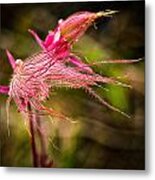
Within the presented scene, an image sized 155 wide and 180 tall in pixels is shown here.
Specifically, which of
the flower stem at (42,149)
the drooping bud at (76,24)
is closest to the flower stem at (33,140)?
the flower stem at (42,149)

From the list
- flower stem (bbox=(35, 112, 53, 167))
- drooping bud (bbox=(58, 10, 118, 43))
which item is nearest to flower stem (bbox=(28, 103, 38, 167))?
flower stem (bbox=(35, 112, 53, 167))

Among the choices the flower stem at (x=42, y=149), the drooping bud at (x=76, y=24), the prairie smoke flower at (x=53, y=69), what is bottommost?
the flower stem at (x=42, y=149)

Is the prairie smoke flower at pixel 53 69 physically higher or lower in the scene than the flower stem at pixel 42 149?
higher

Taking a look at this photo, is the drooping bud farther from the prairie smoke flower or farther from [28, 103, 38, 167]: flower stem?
[28, 103, 38, 167]: flower stem

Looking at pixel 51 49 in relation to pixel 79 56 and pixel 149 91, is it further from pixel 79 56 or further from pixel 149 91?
pixel 149 91

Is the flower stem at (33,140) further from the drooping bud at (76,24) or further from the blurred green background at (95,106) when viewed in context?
the drooping bud at (76,24)

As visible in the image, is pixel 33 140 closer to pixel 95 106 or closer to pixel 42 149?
pixel 42 149

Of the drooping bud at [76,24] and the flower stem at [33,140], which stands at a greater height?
the drooping bud at [76,24]
